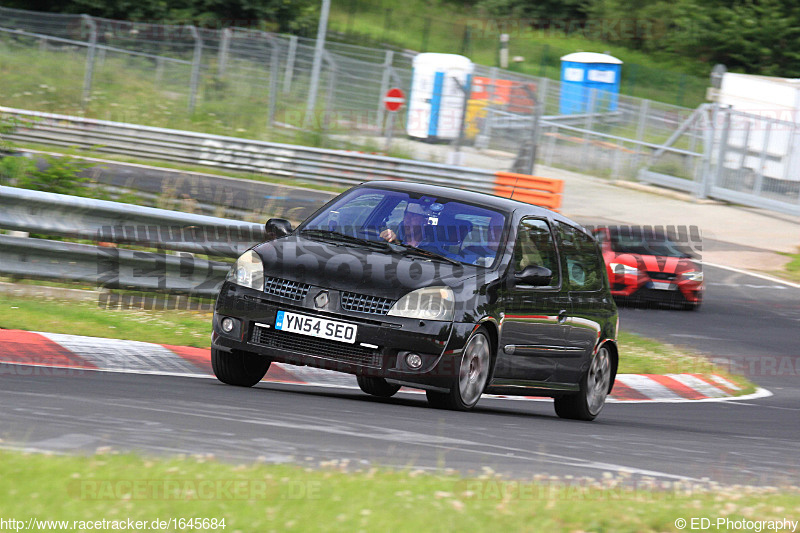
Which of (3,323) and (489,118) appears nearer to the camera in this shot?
(3,323)

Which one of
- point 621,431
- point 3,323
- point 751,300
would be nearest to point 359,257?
point 621,431

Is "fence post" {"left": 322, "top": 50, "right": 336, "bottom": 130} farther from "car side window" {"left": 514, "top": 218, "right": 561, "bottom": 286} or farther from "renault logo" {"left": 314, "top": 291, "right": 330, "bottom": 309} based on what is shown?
"renault logo" {"left": 314, "top": 291, "right": 330, "bottom": 309}

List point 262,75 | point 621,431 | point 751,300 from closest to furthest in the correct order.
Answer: point 621,431
point 751,300
point 262,75

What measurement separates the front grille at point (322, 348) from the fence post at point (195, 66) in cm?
2079

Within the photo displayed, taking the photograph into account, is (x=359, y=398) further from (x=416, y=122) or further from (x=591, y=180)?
(x=591, y=180)

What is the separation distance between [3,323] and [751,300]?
13.0 m

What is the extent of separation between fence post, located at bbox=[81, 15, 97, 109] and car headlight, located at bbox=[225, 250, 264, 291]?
68.3ft

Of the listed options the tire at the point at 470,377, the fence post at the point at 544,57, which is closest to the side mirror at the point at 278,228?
the tire at the point at 470,377

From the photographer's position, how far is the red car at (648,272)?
1745 cm

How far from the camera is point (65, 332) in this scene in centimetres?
918

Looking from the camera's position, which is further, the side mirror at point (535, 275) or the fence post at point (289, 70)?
the fence post at point (289, 70)

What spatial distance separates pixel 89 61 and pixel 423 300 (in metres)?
22.3

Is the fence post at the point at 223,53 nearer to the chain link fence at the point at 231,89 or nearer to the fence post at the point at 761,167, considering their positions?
the chain link fence at the point at 231,89

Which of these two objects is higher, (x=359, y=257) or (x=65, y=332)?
(x=359, y=257)
